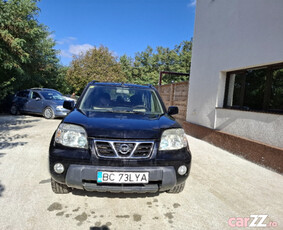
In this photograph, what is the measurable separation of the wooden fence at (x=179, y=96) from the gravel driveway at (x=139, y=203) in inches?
181

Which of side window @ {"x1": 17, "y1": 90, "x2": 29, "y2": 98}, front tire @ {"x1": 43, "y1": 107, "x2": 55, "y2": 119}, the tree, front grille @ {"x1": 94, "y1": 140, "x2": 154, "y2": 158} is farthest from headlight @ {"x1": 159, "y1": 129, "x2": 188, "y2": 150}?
the tree

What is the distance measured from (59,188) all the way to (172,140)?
159cm

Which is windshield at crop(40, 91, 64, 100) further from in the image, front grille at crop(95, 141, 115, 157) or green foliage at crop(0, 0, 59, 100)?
front grille at crop(95, 141, 115, 157)

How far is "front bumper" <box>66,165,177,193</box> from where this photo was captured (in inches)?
80.0

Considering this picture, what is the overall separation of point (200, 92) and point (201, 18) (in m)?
2.73

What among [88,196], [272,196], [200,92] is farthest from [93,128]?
[200,92]

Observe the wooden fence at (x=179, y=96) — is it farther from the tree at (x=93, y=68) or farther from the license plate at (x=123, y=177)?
the tree at (x=93, y=68)

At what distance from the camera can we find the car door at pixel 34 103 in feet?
31.6

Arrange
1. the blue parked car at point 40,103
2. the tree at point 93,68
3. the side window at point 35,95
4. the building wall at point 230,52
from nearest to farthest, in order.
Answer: the building wall at point 230,52 < the blue parked car at point 40,103 < the side window at point 35,95 < the tree at point 93,68

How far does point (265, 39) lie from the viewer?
4125 mm

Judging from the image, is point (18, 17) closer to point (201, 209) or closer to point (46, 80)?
point (46, 80)

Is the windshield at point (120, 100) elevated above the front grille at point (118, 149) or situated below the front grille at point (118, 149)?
above

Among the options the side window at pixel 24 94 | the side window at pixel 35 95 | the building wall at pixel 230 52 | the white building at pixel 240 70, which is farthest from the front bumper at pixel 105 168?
the side window at pixel 24 94

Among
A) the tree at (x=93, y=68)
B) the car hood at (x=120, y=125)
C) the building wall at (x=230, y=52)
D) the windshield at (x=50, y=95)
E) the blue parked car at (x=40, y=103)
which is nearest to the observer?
the car hood at (x=120, y=125)
